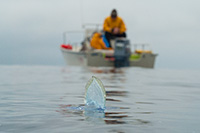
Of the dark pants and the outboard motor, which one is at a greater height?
the dark pants

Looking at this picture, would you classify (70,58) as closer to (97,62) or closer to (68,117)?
(97,62)

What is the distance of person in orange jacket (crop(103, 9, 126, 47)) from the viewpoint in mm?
16897

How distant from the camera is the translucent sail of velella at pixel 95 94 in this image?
319 centimetres

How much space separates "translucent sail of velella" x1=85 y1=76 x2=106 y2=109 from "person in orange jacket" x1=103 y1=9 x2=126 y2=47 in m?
13.6

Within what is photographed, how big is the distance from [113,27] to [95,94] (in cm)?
1395

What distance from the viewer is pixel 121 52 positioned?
52.0ft

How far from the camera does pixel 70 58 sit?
19781 millimetres

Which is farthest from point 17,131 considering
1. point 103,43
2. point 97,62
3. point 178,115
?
point 103,43

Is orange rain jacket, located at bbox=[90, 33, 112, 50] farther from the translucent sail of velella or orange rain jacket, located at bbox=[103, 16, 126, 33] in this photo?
the translucent sail of velella

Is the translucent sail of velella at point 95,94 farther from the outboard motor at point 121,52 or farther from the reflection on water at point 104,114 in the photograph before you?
the outboard motor at point 121,52

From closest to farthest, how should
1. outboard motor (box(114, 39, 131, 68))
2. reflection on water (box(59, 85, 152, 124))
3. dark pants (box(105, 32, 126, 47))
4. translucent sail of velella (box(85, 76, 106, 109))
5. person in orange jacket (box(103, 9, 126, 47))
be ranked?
reflection on water (box(59, 85, 152, 124))
translucent sail of velella (box(85, 76, 106, 109))
outboard motor (box(114, 39, 131, 68))
person in orange jacket (box(103, 9, 126, 47))
dark pants (box(105, 32, 126, 47))

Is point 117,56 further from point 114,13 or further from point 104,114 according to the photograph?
point 104,114

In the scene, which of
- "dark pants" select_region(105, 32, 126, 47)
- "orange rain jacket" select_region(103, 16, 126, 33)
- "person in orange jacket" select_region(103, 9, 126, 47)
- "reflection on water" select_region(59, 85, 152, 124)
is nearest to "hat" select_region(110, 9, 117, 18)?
"person in orange jacket" select_region(103, 9, 126, 47)

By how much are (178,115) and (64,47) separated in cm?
1807
